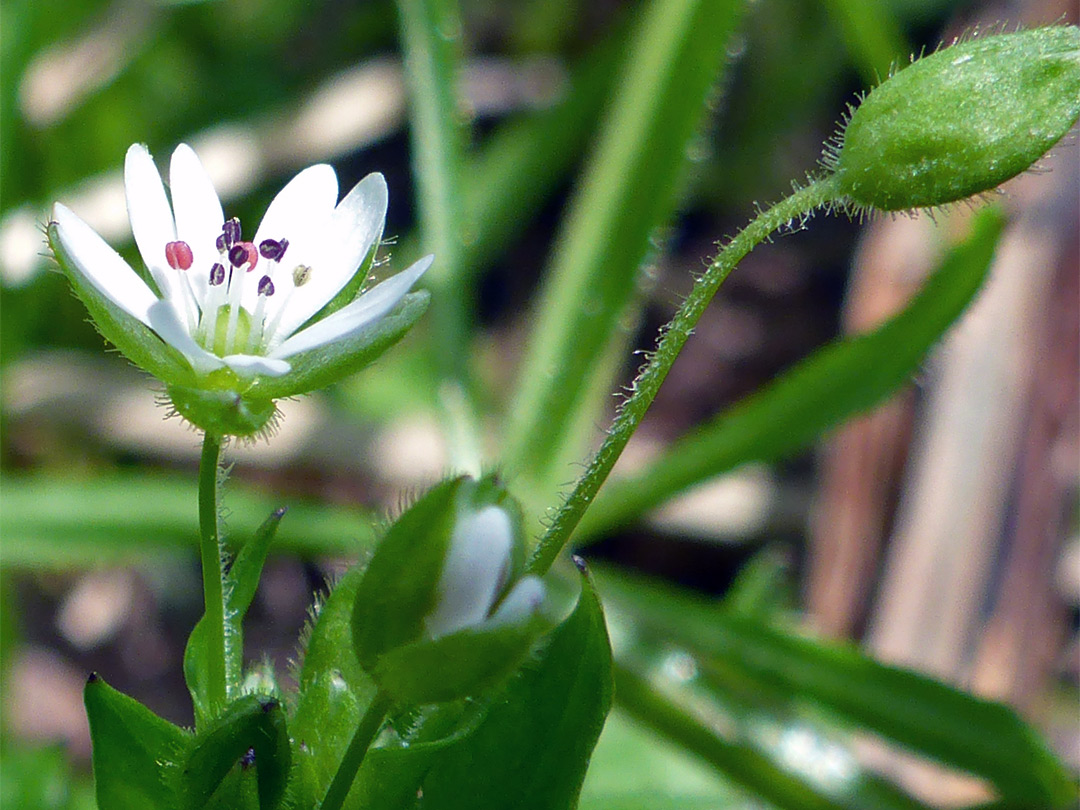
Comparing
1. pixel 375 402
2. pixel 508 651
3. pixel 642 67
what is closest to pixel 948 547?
pixel 642 67

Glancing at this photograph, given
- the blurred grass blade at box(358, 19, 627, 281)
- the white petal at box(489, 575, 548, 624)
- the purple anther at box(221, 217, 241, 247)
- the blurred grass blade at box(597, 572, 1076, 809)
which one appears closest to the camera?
the white petal at box(489, 575, 548, 624)

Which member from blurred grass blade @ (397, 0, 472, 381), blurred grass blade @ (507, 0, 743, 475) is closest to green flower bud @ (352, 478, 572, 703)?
blurred grass blade @ (507, 0, 743, 475)

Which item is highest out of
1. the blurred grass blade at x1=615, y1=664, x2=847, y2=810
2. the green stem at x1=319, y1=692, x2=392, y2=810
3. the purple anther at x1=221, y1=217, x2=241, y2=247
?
the purple anther at x1=221, y1=217, x2=241, y2=247

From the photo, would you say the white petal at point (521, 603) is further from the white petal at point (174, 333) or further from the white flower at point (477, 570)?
the white petal at point (174, 333)

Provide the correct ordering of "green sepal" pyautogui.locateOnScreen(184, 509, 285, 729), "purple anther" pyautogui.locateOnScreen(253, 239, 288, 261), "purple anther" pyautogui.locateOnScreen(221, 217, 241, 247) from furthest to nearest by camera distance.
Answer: "purple anther" pyautogui.locateOnScreen(221, 217, 241, 247) → "purple anther" pyautogui.locateOnScreen(253, 239, 288, 261) → "green sepal" pyautogui.locateOnScreen(184, 509, 285, 729)

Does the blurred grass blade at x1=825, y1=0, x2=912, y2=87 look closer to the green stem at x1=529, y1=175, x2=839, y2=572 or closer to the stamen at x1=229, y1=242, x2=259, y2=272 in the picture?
the green stem at x1=529, y1=175, x2=839, y2=572

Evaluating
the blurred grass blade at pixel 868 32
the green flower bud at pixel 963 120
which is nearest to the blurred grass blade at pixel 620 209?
Answer: the blurred grass blade at pixel 868 32
